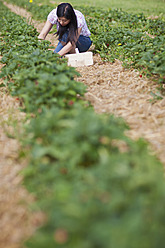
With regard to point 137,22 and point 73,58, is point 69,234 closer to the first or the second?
point 73,58

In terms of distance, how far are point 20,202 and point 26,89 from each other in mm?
1365

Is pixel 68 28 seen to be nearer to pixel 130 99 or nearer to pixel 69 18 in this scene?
pixel 69 18

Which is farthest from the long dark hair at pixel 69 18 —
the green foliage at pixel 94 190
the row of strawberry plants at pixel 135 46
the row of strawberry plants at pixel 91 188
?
the green foliage at pixel 94 190

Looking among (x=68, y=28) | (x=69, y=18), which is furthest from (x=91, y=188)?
(x=68, y=28)

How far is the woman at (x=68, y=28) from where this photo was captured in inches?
177

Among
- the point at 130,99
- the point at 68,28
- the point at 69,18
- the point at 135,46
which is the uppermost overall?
the point at 69,18

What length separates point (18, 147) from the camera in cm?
242

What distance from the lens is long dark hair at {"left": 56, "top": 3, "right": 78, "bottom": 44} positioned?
443 centimetres

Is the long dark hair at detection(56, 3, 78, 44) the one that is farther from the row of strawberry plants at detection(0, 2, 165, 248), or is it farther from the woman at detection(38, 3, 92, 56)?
the row of strawberry plants at detection(0, 2, 165, 248)

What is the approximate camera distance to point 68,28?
508 centimetres

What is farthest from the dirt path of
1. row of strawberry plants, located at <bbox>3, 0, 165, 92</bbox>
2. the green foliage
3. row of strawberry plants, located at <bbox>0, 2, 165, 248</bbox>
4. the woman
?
the green foliage

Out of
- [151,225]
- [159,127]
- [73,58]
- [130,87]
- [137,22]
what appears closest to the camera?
[151,225]

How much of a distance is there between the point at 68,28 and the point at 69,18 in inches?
17.6

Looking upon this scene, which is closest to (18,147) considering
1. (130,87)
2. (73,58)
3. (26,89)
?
Answer: (26,89)
